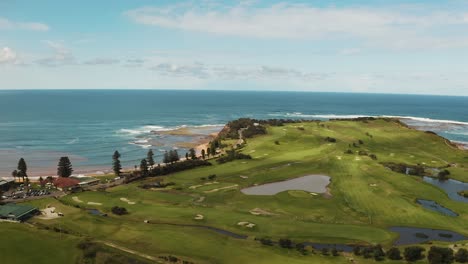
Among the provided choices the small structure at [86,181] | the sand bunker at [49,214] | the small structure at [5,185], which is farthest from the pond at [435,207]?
the small structure at [5,185]

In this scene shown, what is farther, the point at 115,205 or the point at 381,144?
the point at 381,144

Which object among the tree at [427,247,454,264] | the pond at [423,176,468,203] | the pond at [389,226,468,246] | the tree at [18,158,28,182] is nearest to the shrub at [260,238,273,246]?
the pond at [389,226,468,246]

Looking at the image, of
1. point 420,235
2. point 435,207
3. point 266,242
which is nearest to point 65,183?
Result: point 266,242

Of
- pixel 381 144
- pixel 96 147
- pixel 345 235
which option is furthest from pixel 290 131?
pixel 345 235

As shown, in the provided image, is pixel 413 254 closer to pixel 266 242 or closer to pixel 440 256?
pixel 440 256

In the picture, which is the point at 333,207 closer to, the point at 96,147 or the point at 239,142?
the point at 239,142

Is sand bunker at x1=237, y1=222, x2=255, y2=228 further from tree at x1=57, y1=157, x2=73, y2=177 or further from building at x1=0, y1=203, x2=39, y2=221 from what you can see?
tree at x1=57, y1=157, x2=73, y2=177

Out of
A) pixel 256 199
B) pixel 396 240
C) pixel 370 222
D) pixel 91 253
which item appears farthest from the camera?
pixel 256 199
